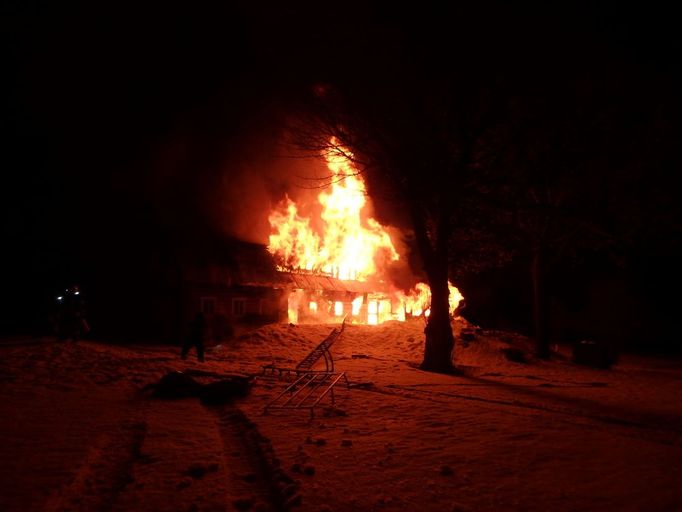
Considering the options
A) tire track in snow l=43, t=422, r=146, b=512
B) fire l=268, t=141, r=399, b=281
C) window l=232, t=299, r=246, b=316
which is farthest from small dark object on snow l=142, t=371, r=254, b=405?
fire l=268, t=141, r=399, b=281

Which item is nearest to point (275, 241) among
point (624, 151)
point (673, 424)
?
point (624, 151)

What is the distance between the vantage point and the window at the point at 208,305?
25828 mm

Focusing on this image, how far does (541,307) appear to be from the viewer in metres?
21.6

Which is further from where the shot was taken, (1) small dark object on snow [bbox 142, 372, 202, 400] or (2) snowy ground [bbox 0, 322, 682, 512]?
(1) small dark object on snow [bbox 142, 372, 202, 400]

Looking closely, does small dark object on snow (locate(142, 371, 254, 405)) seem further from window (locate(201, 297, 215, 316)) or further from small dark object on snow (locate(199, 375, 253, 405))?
window (locate(201, 297, 215, 316))

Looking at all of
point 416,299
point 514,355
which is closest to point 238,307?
point 416,299

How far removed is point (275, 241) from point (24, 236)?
14182mm

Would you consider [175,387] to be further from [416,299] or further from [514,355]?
[416,299]

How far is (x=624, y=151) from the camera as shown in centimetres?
2008

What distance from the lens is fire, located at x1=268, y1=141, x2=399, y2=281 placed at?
31672mm

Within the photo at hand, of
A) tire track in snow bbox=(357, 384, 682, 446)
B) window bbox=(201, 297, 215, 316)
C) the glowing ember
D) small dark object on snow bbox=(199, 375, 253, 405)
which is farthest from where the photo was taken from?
the glowing ember

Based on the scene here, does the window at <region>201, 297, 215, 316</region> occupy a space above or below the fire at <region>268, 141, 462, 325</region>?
below

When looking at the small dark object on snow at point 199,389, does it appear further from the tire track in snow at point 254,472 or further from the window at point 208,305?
the window at point 208,305

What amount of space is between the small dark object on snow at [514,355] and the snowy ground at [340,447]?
19.7 feet
